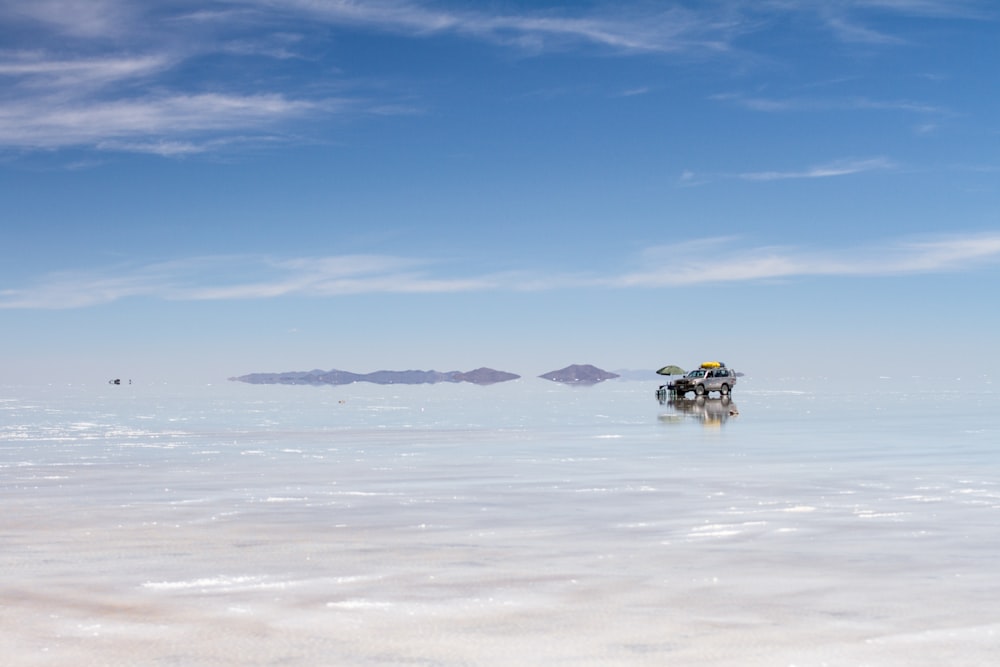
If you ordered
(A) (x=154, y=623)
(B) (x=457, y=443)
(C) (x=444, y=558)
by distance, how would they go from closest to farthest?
(A) (x=154, y=623) → (C) (x=444, y=558) → (B) (x=457, y=443)

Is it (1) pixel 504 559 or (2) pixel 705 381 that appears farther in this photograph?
(2) pixel 705 381

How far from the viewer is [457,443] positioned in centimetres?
2861

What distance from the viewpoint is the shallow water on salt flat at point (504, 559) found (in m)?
7.00

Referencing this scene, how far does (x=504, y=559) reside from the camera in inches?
408

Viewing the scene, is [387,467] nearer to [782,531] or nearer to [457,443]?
[457,443]

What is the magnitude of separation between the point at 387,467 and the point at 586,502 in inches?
277

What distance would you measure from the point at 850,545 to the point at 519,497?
6.01 metres

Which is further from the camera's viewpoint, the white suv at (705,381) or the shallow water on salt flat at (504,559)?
the white suv at (705,381)

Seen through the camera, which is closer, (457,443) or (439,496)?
(439,496)

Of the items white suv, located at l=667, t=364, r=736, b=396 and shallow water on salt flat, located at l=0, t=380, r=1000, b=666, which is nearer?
shallow water on salt flat, located at l=0, t=380, r=1000, b=666

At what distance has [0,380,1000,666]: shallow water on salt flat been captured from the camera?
7.00 m

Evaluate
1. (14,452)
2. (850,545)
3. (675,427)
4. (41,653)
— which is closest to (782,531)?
(850,545)

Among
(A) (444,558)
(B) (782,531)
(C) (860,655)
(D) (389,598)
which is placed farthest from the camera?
(B) (782,531)

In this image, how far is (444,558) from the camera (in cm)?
1046
